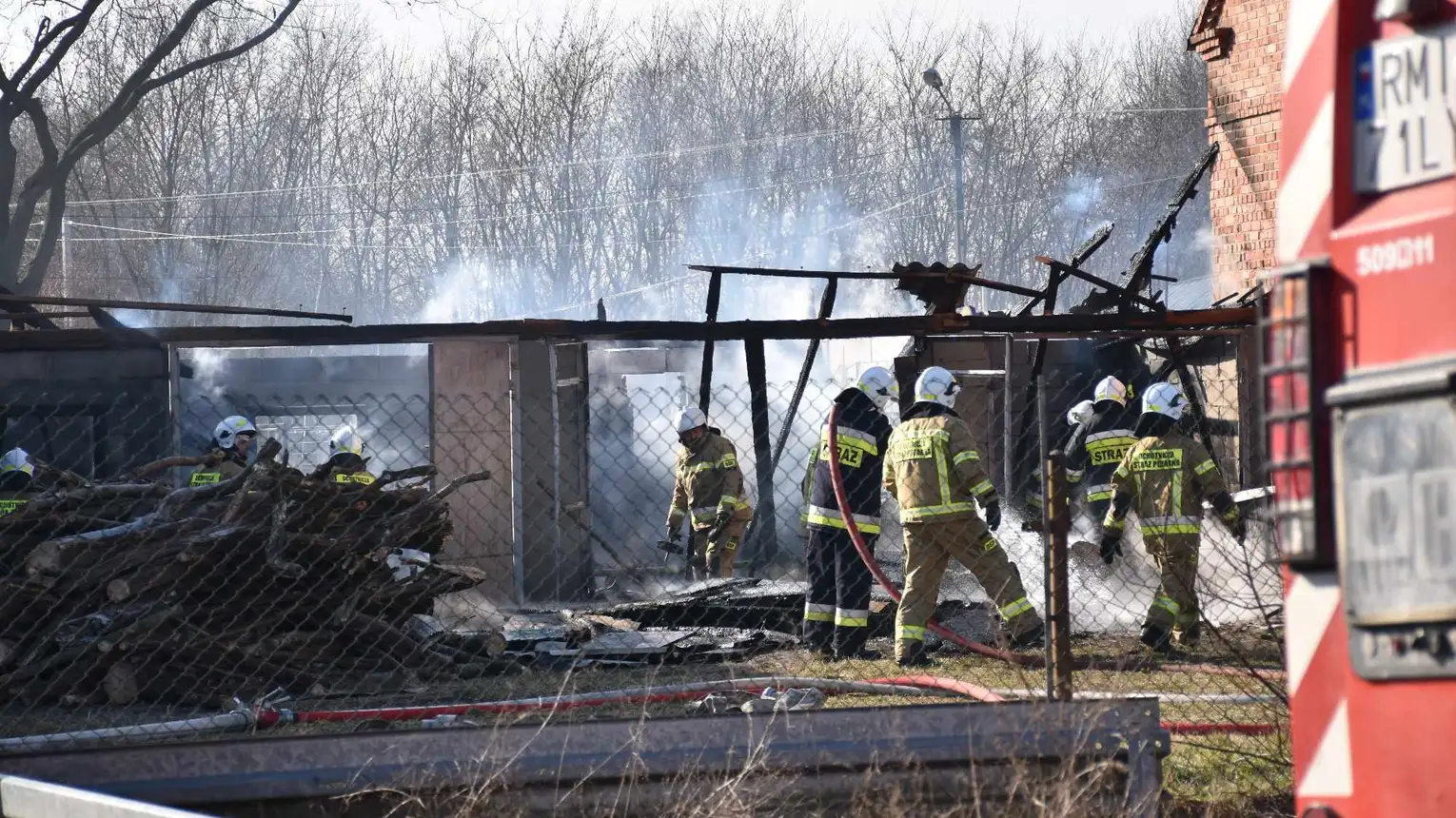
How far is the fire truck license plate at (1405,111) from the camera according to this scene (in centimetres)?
251

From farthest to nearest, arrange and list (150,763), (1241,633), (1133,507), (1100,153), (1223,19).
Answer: (1100,153) → (1223,19) → (1133,507) → (1241,633) → (150,763)

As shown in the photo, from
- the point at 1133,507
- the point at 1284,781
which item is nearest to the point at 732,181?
the point at 1133,507

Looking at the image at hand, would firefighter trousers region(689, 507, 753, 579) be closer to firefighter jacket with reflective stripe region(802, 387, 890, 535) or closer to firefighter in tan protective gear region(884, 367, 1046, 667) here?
firefighter jacket with reflective stripe region(802, 387, 890, 535)

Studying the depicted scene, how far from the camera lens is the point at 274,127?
51.5 m

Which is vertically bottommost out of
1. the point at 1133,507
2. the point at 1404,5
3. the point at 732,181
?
the point at 1133,507

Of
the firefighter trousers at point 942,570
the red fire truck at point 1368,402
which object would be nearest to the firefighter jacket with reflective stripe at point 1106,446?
the firefighter trousers at point 942,570

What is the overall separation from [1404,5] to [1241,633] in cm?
676

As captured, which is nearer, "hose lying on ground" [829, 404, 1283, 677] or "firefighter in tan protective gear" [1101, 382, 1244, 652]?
"hose lying on ground" [829, 404, 1283, 677]

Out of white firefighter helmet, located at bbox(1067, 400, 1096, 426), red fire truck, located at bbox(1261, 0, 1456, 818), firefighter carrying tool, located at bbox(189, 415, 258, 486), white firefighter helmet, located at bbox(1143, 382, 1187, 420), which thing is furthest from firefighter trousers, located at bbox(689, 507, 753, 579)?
red fire truck, located at bbox(1261, 0, 1456, 818)

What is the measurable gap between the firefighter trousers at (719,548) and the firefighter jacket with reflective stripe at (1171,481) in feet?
12.1

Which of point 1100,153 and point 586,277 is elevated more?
point 1100,153

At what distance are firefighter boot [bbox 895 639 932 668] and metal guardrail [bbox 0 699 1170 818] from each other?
4.48 meters

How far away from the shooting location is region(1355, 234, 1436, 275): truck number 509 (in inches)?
98.0

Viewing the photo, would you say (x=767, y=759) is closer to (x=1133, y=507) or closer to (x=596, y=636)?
(x=596, y=636)
